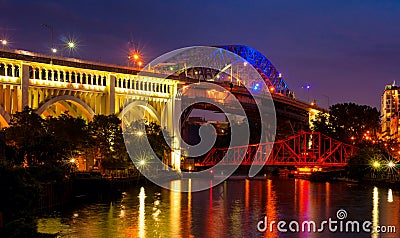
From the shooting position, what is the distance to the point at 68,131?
67500 mm

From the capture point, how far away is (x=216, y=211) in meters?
50.1

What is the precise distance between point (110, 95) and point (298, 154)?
3592cm

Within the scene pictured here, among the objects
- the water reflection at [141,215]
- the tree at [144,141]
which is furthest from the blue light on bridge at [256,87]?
the water reflection at [141,215]

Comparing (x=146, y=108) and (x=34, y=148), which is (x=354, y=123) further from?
(x=34, y=148)

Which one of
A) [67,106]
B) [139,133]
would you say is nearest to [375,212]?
[139,133]

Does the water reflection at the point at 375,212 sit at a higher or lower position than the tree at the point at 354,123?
lower

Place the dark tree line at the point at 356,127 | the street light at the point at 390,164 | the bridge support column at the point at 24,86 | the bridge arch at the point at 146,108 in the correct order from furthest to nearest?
the dark tree line at the point at 356,127 → the bridge arch at the point at 146,108 → the street light at the point at 390,164 → the bridge support column at the point at 24,86

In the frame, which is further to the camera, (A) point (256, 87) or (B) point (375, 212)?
(A) point (256, 87)

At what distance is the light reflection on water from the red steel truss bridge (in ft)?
79.5

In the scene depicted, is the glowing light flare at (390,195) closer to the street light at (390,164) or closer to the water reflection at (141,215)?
the street light at (390,164)

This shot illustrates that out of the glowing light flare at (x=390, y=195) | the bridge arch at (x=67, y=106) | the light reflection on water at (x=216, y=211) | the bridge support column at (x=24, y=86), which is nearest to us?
the light reflection on water at (x=216, y=211)

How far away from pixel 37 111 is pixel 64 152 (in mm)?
16148

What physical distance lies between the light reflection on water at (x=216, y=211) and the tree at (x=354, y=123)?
3274cm

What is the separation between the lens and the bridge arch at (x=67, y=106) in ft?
235
